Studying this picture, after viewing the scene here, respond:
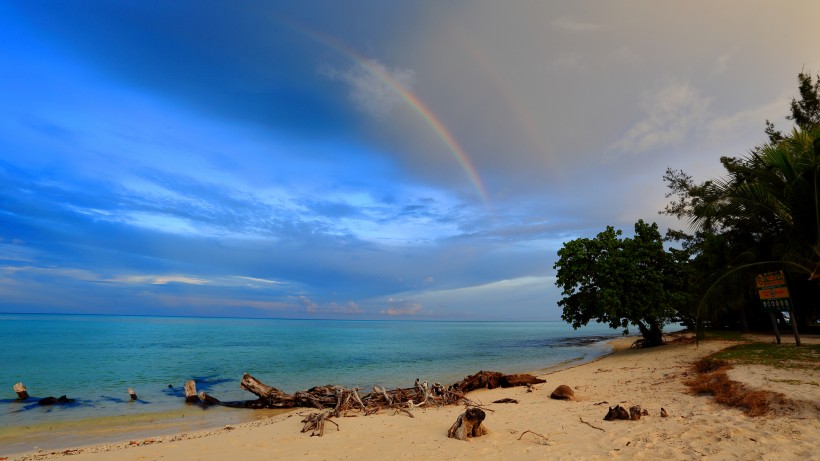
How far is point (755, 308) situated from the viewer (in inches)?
1396

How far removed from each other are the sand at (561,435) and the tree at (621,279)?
13.9 m

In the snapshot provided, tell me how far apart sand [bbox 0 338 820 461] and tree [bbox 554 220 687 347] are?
13923 mm

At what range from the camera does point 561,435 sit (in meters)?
8.59

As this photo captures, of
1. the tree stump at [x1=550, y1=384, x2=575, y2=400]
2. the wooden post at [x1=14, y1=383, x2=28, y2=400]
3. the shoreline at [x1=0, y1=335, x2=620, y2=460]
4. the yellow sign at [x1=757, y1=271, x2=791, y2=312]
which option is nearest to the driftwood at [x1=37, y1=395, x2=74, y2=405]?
the wooden post at [x1=14, y1=383, x2=28, y2=400]

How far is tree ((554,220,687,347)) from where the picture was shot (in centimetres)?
2650

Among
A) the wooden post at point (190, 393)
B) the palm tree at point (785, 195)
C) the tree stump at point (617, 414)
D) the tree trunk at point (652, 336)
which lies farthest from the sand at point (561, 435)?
the tree trunk at point (652, 336)

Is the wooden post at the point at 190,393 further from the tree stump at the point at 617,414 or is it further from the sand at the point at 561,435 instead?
the tree stump at the point at 617,414

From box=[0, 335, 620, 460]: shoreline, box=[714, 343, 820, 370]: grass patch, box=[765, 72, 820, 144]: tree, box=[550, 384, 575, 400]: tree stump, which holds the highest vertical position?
box=[765, 72, 820, 144]: tree

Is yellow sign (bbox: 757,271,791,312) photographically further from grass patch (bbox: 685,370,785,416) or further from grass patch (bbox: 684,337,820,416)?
grass patch (bbox: 685,370,785,416)

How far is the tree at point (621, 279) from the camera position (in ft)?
86.9

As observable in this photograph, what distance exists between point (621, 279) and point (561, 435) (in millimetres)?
20991

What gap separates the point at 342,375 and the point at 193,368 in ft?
47.5

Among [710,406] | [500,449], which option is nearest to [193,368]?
[500,449]

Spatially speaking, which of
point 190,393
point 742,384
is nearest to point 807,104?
point 742,384
